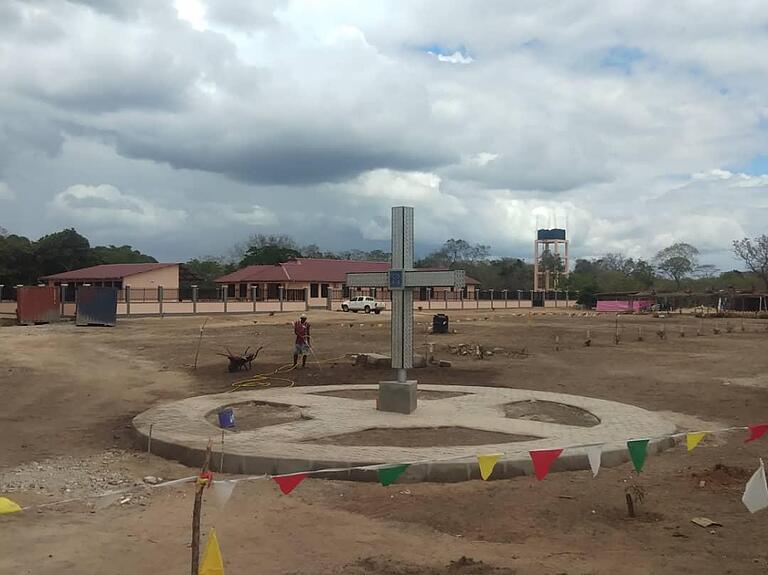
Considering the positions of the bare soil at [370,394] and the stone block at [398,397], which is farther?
the bare soil at [370,394]

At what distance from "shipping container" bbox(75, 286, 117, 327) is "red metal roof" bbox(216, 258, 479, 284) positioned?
90.9 feet

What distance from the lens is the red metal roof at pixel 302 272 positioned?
64.8 metres

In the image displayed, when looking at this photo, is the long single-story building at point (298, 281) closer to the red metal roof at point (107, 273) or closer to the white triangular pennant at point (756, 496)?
the red metal roof at point (107, 273)

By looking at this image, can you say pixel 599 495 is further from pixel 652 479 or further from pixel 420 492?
pixel 420 492

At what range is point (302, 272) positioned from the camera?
6669 centimetres

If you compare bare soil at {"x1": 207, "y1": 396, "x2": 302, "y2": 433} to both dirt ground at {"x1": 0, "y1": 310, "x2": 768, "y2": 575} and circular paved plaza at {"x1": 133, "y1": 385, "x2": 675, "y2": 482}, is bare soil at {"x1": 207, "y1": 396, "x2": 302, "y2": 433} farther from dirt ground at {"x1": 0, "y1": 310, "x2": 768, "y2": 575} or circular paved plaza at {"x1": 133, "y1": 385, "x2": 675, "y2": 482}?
dirt ground at {"x1": 0, "y1": 310, "x2": 768, "y2": 575}

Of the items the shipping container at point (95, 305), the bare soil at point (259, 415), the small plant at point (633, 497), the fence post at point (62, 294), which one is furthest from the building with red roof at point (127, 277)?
the small plant at point (633, 497)

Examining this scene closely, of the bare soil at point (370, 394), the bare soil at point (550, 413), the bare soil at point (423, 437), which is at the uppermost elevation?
the bare soil at point (423, 437)

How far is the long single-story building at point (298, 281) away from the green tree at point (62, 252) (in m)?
12.7

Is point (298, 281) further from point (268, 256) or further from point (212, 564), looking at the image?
point (212, 564)

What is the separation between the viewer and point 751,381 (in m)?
16.7

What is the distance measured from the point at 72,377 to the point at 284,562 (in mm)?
13738

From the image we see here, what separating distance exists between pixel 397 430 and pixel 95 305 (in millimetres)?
29985

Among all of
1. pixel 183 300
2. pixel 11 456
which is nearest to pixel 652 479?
pixel 11 456
